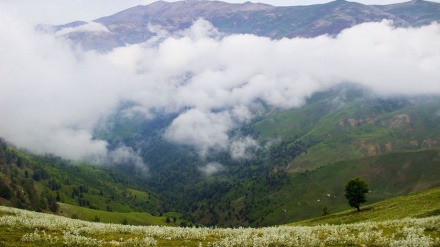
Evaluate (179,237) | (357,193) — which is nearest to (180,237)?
(179,237)

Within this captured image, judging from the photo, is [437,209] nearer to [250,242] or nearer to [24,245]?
[250,242]

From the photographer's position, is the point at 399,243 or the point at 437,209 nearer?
the point at 399,243

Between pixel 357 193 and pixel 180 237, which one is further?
pixel 357 193

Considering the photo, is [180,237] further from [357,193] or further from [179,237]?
[357,193]

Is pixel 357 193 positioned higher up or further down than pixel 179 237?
further down

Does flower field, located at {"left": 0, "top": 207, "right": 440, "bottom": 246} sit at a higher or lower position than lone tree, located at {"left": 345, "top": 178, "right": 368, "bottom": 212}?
higher

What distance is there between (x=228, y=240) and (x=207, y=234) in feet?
16.8

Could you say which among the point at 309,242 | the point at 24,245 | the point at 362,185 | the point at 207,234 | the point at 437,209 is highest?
the point at 24,245

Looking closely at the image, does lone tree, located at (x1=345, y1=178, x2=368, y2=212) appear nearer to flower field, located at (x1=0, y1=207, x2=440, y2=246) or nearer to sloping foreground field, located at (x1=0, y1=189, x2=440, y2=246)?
sloping foreground field, located at (x1=0, y1=189, x2=440, y2=246)

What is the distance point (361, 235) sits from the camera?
30.8 meters

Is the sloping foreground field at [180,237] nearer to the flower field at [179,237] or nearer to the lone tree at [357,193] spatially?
the flower field at [179,237]

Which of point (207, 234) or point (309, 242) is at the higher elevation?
point (309, 242)

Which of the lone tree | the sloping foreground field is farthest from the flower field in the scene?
the lone tree

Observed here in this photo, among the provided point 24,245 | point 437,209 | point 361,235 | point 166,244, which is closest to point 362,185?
point 437,209
